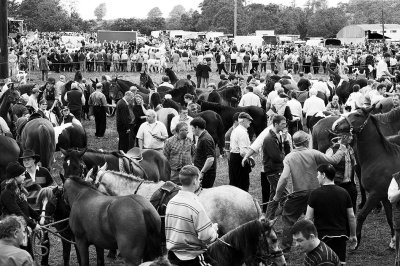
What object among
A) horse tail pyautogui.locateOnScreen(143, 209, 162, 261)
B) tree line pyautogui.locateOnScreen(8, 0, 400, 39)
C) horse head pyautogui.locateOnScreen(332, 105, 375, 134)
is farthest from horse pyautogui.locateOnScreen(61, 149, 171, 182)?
tree line pyautogui.locateOnScreen(8, 0, 400, 39)

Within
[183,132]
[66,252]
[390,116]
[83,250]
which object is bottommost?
[66,252]

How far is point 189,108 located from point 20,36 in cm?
3368

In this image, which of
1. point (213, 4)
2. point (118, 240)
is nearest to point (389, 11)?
point (213, 4)

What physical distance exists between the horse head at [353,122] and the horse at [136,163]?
2.84 metres

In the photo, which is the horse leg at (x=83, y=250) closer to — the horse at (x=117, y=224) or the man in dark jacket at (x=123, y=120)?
the horse at (x=117, y=224)

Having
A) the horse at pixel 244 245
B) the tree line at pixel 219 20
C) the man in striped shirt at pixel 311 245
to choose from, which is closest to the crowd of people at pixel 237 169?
the man in striped shirt at pixel 311 245

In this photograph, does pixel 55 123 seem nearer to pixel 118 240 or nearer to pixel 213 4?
pixel 118 240

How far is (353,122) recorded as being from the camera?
34.0ft

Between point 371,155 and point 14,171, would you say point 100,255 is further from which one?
point 371,155

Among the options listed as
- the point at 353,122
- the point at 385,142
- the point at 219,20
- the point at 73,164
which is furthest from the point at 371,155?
the point at 219,20

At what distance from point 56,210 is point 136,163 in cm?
169

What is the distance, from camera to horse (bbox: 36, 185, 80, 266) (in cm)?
937

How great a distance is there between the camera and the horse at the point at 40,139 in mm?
14352

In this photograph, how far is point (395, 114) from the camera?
12.4 metres
